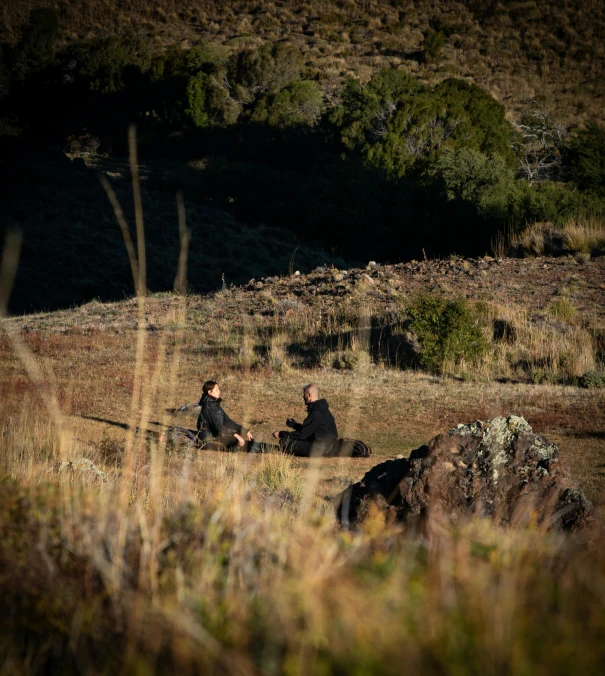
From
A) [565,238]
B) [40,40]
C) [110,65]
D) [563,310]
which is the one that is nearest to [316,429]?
[563,310]

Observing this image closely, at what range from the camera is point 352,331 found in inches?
758

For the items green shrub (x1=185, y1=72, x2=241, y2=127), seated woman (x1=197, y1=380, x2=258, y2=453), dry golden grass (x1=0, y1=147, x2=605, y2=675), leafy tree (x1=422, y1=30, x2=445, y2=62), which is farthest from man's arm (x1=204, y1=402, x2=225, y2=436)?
leafy tree (x1=422, y1=30, x2=445, y2=62)

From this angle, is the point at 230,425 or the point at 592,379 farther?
the point at 592,379

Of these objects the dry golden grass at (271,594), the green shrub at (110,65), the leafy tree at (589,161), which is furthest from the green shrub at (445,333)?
the green shrub at (110,65)

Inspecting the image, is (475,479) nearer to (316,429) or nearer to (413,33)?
(316,429)

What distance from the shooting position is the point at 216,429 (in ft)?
33.5

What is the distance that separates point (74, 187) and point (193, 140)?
1007 centimetres

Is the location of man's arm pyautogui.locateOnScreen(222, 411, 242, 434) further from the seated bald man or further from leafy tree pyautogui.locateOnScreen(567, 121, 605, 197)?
leafy tree pyautogui.locateOnScreen(567, 121, 605, 197)

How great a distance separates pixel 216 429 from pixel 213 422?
10cm

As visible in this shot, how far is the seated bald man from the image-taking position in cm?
991

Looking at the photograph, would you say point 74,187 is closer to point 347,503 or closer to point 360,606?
point 347,503

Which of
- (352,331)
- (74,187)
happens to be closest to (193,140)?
(74,187)

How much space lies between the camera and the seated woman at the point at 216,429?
10086 millimetres

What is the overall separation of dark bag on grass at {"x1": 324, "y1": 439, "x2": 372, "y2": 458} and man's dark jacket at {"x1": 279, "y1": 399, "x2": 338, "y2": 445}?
4.6 inches
